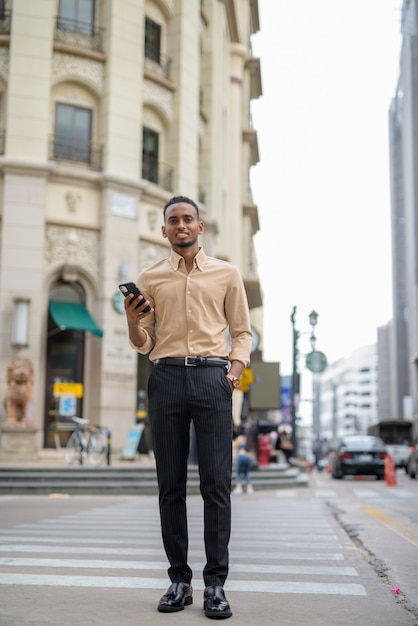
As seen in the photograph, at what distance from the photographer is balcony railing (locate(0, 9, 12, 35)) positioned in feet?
87.6

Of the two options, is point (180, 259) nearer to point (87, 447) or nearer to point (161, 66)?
point (87, 447)

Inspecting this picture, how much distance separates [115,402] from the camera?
2583 centimetres

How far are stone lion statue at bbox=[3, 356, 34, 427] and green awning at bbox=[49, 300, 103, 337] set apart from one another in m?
1.95

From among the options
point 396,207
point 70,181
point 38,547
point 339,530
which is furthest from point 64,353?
point 396,207

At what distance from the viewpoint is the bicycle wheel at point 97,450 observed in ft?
66.9

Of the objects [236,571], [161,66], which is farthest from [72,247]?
[236,571]

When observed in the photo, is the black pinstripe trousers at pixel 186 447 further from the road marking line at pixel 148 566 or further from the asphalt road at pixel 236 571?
the road marking line at pixel 148 566

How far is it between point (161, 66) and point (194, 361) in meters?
27.4

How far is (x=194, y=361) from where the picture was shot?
428 centimetres

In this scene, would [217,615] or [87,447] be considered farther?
[87,447]

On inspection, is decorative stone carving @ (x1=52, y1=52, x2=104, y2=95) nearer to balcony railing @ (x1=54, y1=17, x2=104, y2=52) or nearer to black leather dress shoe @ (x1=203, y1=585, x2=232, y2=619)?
balcony railing @ (x1=54, y1=17, x2=104, y2=52)

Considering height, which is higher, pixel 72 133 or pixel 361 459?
pixel 72 133

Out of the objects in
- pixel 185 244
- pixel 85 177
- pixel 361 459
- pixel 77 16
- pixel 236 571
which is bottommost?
pixel 361 459

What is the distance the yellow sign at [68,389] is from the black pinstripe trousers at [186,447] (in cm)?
2092
